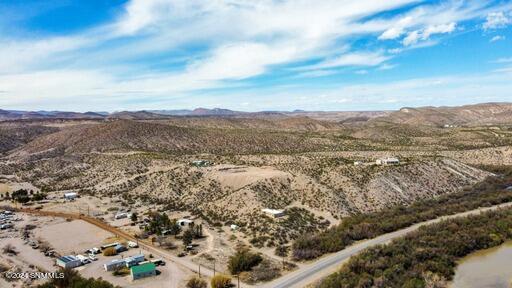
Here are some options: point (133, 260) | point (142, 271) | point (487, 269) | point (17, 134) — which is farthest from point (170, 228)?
point (17, 134)

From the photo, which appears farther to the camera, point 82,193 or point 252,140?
point 252,140

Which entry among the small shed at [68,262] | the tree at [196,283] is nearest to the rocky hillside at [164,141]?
the small shed at [68,262]

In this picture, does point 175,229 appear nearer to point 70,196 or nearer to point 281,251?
point 281,251

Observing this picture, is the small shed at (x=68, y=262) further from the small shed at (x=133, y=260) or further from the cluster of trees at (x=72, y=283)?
the cluster of trees at (x=72, y=283)

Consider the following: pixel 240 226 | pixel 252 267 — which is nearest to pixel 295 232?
pixel 240 226

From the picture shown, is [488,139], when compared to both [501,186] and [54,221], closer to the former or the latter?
[501,186]

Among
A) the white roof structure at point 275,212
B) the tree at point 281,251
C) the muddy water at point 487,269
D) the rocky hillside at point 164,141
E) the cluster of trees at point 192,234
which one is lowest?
the muddy water at point 487,269

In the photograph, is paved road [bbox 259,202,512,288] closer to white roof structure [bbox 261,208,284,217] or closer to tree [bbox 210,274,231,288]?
tree [bbox 210,274,231,288]
